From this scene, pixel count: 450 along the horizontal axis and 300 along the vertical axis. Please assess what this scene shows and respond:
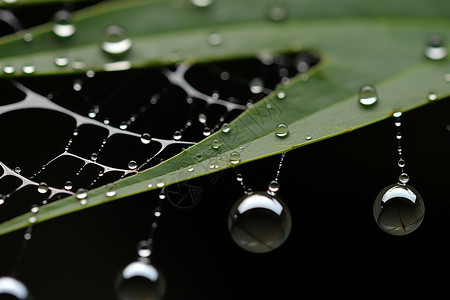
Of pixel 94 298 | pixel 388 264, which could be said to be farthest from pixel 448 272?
pixel 94 298

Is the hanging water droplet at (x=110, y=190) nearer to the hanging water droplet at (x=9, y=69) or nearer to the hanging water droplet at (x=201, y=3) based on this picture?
the hanging water droplet at (x=9, y=69)

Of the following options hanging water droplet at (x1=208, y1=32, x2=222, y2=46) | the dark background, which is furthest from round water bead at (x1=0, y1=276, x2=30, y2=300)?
hanging water droplet at (x1=208, y1=32, x2=222, y2=46)

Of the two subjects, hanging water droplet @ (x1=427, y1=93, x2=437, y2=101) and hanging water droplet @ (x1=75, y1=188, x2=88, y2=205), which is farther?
hanging water droplet @ (x1=427, y1=93, x2=437, y2=101)

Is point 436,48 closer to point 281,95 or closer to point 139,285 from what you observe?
point 281,95

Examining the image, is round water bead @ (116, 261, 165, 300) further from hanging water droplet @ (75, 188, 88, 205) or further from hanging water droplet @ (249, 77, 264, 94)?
hanging water droplet @ (249, 77, 264, 94)

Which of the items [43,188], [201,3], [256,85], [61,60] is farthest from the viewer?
[256,85]

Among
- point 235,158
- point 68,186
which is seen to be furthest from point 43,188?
point 235,158
